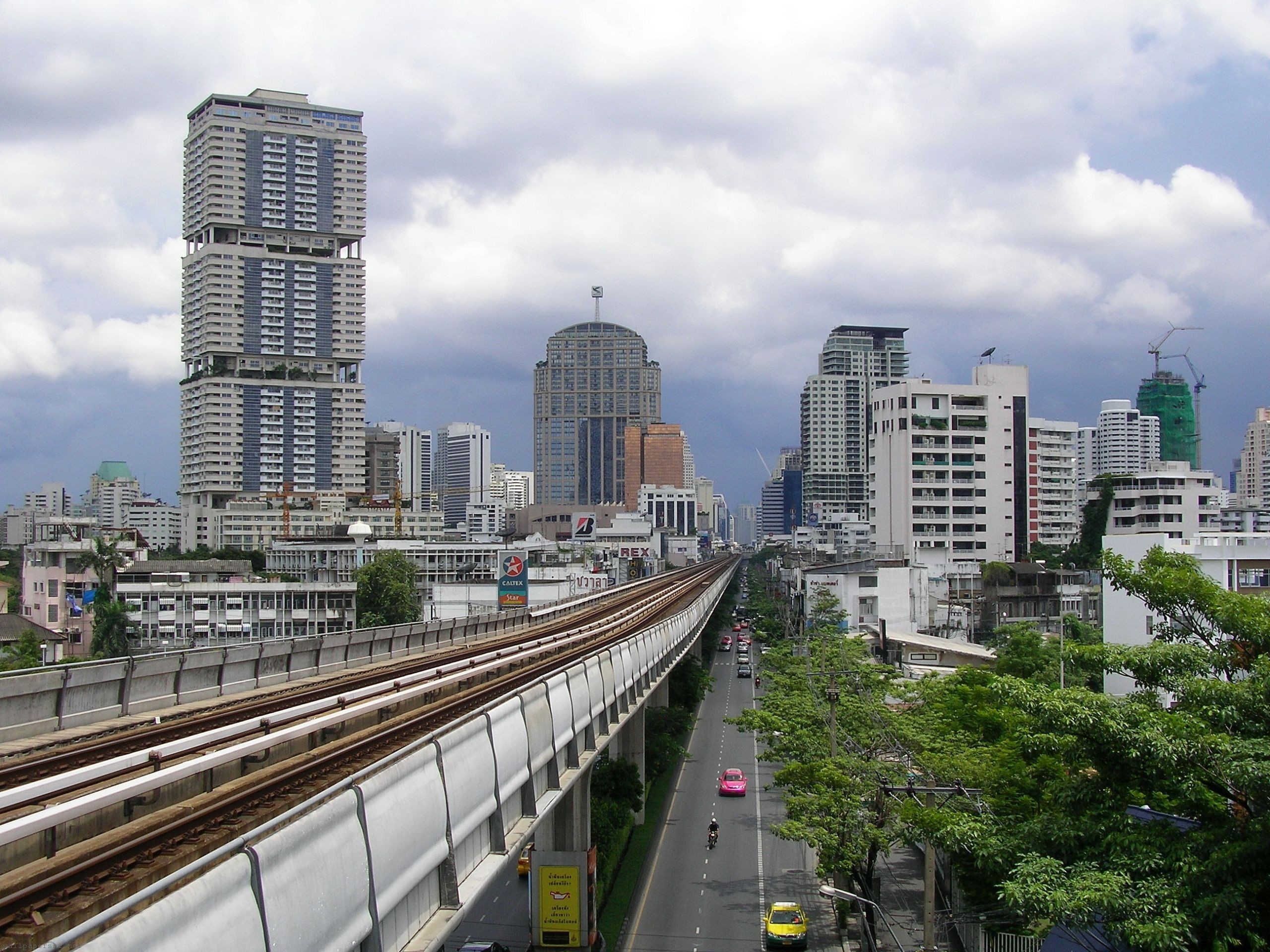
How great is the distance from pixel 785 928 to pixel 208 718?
48.6 ft

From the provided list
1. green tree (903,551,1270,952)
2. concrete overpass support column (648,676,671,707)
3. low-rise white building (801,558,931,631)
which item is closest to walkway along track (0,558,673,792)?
green tree (903,551,1270,952)

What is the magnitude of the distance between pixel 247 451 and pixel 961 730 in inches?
6108

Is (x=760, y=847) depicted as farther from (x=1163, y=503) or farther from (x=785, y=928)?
(x=1163, y=503)

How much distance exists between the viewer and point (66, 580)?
7075cm

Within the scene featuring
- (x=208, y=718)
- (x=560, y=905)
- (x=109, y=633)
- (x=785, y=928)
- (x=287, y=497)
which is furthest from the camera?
(x=287, y=497)

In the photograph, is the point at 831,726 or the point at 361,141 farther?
the point at 361,141

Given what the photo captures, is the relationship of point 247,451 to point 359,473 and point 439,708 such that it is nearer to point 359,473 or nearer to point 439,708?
point 359,473

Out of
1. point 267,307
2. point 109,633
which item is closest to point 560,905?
point 109,633

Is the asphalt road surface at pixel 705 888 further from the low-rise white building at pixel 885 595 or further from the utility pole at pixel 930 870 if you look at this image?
the low-rise white building at pixel 885 595

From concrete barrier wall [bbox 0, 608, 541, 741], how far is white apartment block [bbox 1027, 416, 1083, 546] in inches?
3268

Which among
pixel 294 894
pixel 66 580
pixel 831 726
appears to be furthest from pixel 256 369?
pixel 294 894

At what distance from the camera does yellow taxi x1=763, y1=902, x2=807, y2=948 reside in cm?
2558

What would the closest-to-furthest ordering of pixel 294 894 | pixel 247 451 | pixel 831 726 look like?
pixel 294 894
pixel 831 726
pixel 247 451

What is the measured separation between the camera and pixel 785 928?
25.8 metres
